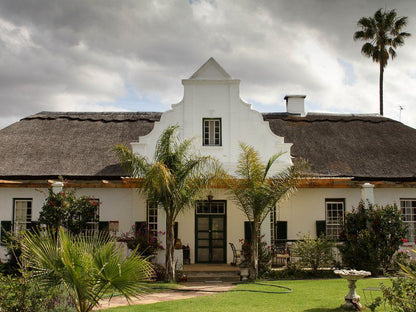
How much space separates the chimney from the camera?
25.0 meters

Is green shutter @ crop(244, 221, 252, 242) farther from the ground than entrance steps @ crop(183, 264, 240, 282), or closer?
farther from the ground

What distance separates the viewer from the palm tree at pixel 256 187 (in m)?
15.5

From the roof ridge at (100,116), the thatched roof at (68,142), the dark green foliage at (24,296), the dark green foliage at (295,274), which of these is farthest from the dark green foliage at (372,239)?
the roof ridge at (100,116)

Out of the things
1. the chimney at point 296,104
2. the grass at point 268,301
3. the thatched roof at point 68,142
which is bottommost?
the grass at point 268,301

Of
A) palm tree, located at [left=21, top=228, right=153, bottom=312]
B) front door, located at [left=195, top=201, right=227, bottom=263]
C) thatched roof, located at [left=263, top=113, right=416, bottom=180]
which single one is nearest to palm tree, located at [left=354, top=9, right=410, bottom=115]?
thatched roof, located at [left=263, top=113, right=416, bottom=180]

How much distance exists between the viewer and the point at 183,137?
19.0 metres

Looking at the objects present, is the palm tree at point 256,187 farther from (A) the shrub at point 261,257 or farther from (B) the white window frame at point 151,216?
(B) the white window frame at point 151,216

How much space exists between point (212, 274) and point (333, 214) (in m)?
5.89

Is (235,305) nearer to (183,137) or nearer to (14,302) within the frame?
(14,302)

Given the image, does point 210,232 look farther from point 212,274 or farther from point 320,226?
point 320,226

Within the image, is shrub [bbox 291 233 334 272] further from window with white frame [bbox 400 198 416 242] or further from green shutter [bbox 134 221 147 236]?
green shutter [bbox 134 221 147 236]

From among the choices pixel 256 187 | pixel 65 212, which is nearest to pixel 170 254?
pixel 256 187

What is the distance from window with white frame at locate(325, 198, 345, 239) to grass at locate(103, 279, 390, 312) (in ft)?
16.7

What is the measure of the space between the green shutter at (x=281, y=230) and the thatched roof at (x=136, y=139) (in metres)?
2.59
